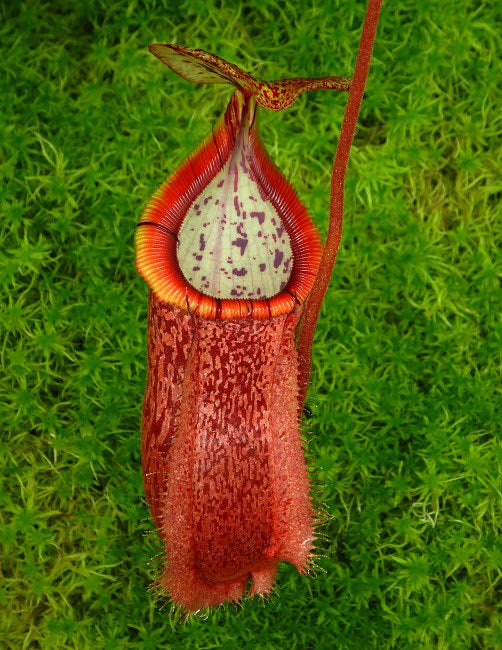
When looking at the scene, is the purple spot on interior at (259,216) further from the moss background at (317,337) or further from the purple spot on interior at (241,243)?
the moss background at (317,337)

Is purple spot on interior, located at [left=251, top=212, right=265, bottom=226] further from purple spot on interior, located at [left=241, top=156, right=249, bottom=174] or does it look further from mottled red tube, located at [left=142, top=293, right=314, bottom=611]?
mottled red tube, located at [left=142, top=293, right=314, bottom=611]

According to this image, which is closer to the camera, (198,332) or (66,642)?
(198,332)

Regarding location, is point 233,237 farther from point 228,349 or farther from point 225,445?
point 225,445

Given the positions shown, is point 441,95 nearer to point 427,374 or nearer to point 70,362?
point 427,374

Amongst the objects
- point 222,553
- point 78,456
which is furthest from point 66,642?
point 222,553

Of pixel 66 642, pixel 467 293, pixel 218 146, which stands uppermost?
pixel 218 146

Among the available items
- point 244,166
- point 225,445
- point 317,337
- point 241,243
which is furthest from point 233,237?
point 317,337

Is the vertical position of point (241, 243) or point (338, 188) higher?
point (338, 188)
